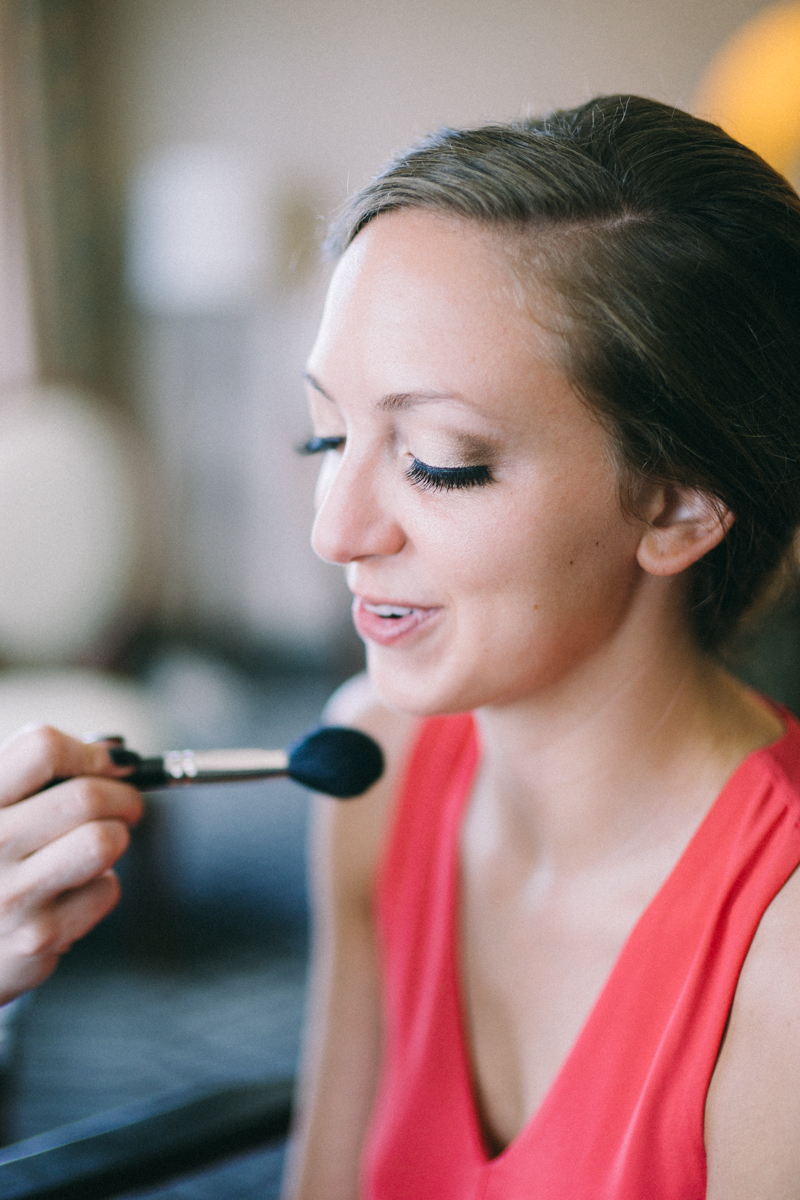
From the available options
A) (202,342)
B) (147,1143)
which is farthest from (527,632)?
(202,342)

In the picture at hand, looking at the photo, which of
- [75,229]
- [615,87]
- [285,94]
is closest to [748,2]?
[615,87]

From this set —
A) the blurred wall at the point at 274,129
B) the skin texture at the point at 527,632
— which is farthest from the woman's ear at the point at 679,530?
the blurred wall at the point at 274,129

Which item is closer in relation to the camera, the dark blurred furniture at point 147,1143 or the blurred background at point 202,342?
the dark blurred furniture at point 147,1143

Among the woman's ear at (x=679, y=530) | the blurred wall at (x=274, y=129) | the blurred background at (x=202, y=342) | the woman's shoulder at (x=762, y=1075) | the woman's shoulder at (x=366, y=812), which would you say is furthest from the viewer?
the blurred wall at (x=274, y=129)

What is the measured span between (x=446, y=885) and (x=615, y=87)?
291 cm

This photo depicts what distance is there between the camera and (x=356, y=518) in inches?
27.7

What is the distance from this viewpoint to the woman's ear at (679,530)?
2.36ft

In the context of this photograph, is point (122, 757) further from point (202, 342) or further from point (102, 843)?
point (202, 342)

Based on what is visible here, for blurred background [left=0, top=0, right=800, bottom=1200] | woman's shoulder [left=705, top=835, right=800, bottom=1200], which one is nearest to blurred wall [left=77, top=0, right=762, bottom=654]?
blurred background [left=0, top=0, right=800, bottom=1200]

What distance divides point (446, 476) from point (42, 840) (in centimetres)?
37

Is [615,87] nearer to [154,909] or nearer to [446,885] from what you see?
[154,909]

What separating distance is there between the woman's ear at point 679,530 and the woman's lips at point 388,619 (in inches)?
6.2

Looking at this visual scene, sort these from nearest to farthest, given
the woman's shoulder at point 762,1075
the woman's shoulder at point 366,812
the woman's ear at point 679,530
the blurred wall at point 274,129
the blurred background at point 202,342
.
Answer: the woman's shoulder at point 762,1075
the woman's ear at point 679,530
the woman's shoulder at point 366,812
the blurred background at point 202,342
the blurred wall at point 274,129

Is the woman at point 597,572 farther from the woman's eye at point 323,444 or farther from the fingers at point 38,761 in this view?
the fingers at point 38,761
